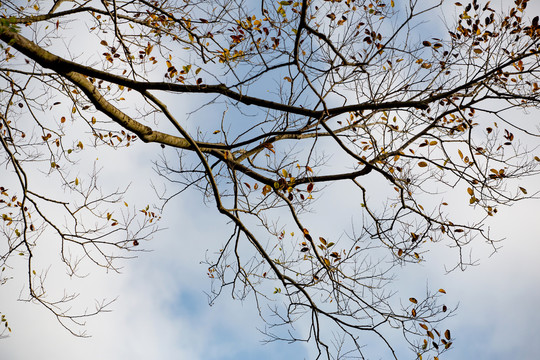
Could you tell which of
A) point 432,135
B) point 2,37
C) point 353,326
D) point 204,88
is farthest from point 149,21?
point 353,326

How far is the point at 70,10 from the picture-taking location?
20.9 feet

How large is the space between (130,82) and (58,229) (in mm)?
2779

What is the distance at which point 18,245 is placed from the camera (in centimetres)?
602

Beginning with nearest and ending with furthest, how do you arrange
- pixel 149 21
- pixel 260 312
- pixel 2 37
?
pixel 2 37, pixel 260 312, pixel 149 21

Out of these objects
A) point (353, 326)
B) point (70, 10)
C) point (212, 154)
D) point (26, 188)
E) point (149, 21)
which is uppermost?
point (149, 21)

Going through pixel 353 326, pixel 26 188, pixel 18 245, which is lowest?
pixel 353 326

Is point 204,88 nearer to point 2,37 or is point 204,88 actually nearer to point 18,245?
point 2,37

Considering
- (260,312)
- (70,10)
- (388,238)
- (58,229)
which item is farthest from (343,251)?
(70,10)

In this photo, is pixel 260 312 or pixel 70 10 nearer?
pixel 260 312

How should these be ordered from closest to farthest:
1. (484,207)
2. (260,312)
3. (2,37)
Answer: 1. (2,37)
2. (484,207)
3. (260,312)

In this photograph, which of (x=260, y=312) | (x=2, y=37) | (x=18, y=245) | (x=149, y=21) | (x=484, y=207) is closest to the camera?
(x=2, y=37)

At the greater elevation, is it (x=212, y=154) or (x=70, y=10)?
(x=70, y=10)

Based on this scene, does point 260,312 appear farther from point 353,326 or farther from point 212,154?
point 212,154

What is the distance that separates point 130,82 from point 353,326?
4044 millimetres
